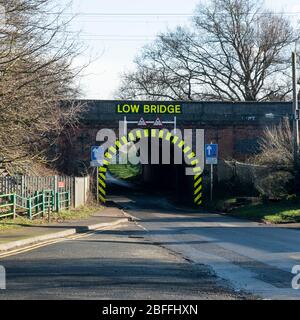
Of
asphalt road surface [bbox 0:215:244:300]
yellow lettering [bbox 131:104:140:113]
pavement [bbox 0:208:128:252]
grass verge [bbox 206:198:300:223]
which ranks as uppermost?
yellow lettering [bbox 131:104:140:113]

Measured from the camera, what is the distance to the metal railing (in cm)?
2208

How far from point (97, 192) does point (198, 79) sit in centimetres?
2362

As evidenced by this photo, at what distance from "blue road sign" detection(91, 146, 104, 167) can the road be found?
20056 mm

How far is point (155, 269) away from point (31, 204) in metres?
14.4

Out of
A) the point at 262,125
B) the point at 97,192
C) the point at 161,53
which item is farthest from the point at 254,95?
the point at 97,192

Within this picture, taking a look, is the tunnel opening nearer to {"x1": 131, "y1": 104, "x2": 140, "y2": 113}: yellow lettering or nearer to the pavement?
{"x1": 131, "y1": 104, "x2": 140, "y2": 113}: yellow lettering

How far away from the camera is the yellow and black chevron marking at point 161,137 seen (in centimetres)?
3947

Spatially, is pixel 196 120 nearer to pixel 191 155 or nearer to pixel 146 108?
pixel 191 155

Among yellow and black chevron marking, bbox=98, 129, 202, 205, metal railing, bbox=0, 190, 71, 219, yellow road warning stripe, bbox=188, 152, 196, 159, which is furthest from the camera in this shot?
yellow road warning stripe, bbox=188, 152, 196, 159

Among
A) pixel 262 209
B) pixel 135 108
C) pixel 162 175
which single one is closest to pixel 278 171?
pixel 262 209

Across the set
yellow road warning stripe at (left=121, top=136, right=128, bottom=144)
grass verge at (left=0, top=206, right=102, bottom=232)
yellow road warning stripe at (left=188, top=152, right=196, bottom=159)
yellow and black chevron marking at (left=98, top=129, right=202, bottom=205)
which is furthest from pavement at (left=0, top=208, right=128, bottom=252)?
yellow road warning stripe at (left=188, top=152, right=196, bottom=159)

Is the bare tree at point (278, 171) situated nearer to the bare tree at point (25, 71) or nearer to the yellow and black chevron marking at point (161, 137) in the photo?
the yellow and black chevron marking at point (161, 137)
